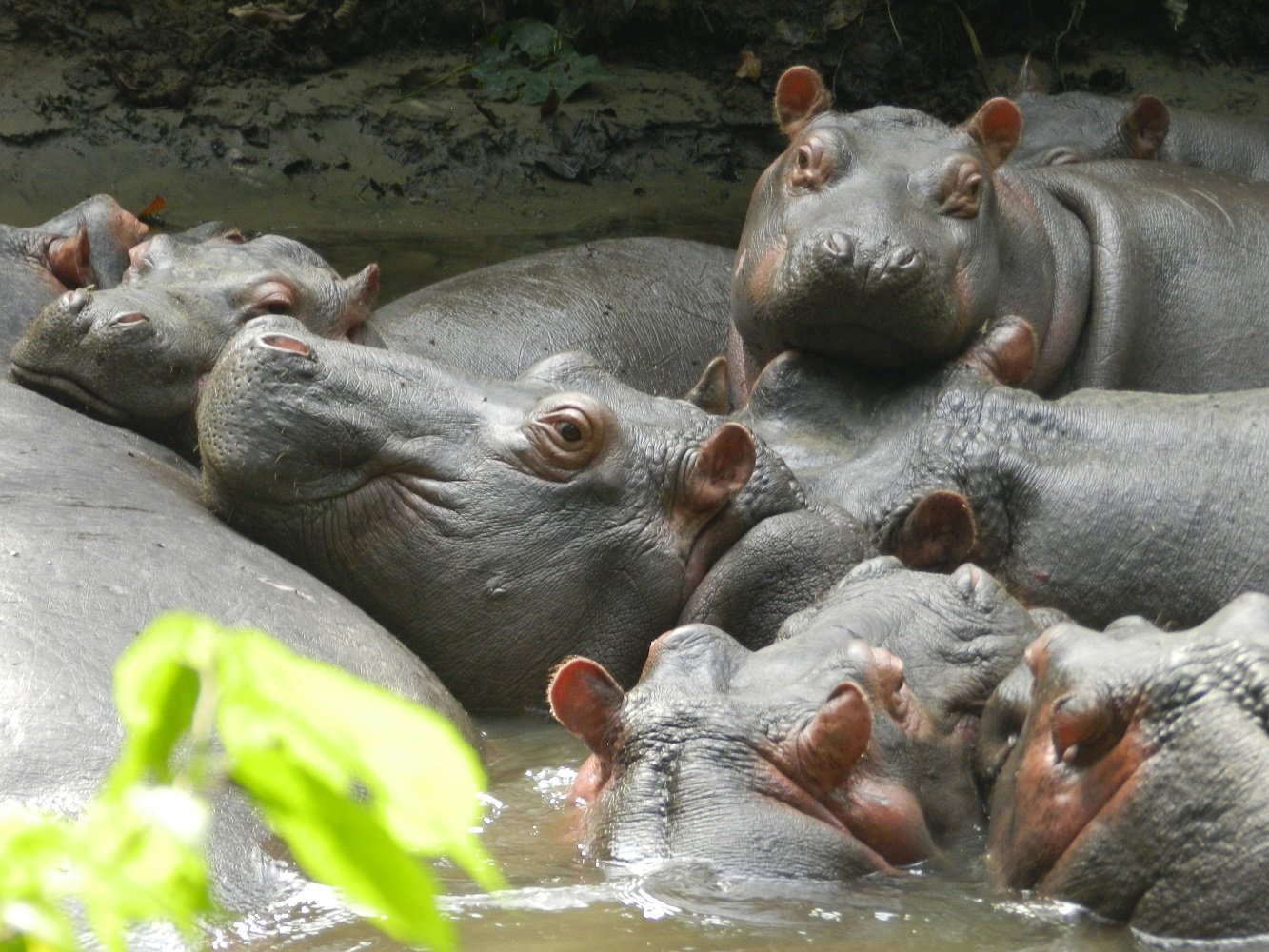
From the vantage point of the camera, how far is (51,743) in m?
2.95

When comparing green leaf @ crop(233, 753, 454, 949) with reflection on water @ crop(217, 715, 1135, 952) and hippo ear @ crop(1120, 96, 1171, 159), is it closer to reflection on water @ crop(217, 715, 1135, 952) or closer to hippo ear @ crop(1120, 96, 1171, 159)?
reflection on water @ crop(217, 715, 1135, 952)

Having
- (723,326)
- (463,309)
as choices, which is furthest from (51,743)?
(723,326)

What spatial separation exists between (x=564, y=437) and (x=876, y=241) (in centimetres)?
119

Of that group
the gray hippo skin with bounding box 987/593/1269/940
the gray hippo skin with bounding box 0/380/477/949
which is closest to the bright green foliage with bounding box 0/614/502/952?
the gray hippo skin with bounding box 0/380/477/949

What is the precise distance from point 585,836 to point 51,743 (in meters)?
0.90

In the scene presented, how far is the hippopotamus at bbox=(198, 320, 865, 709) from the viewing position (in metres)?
4.01

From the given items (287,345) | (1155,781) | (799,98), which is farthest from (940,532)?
(799,98)

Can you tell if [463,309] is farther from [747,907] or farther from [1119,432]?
[747,907]

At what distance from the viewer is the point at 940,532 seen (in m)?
4.45

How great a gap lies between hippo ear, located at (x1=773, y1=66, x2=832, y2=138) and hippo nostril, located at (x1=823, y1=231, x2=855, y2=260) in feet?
4.52

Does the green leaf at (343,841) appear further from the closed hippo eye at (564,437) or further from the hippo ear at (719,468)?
the hippo ear at (719,468)

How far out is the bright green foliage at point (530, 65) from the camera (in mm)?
10023

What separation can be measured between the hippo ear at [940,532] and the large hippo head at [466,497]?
1.51 feet

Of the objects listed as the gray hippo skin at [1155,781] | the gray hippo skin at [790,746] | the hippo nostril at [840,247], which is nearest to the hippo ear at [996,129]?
the hippo nostril at [840,247]
